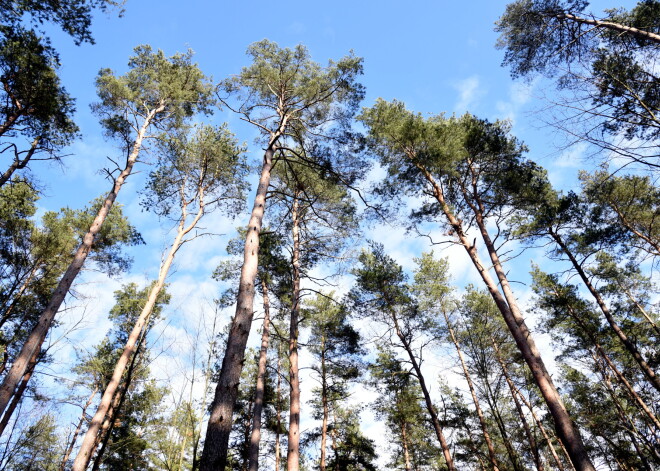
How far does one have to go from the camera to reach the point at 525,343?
6891 millimetres

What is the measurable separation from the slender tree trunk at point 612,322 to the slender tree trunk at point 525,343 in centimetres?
504

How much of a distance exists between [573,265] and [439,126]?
8.48 metres

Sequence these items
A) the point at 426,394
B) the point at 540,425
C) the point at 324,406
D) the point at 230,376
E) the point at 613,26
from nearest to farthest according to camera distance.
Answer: the point at 230,376 → the point at 613,26 → the point at 540,425 → the point at 426,394 → the point at 324,406

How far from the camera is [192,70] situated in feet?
42.9

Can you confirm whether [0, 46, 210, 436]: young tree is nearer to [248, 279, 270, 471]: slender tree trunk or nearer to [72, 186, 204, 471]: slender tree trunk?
[72, 186, 204, 471]: slender tree trunk

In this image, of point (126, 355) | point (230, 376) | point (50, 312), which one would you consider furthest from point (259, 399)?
point (230, 376)

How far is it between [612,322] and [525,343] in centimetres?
815

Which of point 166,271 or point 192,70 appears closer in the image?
point 166,271

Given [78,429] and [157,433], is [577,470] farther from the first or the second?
[78,429]

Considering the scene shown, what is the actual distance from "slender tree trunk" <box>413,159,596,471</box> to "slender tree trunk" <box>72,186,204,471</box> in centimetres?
731

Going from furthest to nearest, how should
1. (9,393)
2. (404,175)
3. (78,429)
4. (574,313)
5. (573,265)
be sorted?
(574,313), (78,429), (573,265), (404,175), (9,393)

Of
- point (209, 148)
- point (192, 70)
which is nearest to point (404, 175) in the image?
point (209, 148)

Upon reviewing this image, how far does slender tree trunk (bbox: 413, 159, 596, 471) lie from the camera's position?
5552 mm

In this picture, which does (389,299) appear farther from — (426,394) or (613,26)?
(613,26)
